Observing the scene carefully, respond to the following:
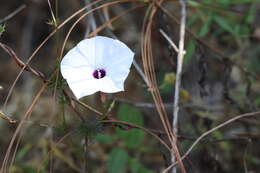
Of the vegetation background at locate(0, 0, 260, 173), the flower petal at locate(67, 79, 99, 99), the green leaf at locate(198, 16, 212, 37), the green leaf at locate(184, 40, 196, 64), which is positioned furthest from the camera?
the green leaf at locate(198, 16, 212, 37)

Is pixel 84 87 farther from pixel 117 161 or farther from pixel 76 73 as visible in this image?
pixel 117 161

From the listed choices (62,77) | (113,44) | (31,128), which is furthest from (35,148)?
(113,44)

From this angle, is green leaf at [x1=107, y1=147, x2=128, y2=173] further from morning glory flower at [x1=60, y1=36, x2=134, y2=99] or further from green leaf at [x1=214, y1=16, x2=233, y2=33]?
green leaf at [x1=214, y1=16, x2=233, y2=33]

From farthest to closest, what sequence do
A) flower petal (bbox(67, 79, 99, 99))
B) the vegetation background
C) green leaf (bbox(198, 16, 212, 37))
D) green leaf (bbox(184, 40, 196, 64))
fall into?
green leaf (bbox(198, 16, 212, 37)), green leaf (bbox(184, 40, 196, 64)), the vegetation background, flower petal (bbox(67, 79, 99, 99))

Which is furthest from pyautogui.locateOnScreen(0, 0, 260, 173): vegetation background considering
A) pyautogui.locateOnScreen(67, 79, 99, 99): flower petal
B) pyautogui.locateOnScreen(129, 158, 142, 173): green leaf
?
pyautogui.locateOnScreen(67, 79, 99, 99): flower petal

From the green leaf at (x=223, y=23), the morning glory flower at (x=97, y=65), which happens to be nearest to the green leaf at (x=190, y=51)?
the green leaf at (x=223, y=23)

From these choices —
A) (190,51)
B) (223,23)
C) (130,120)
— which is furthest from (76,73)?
(223,23)

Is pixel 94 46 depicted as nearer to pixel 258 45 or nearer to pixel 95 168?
pixel 95 168
